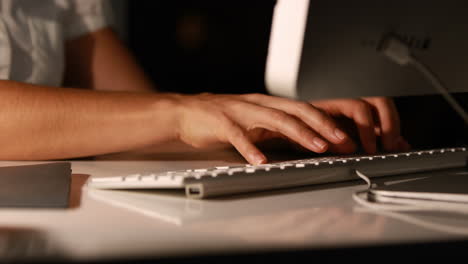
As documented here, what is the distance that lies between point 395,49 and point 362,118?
0.21m

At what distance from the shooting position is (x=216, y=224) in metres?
0.43

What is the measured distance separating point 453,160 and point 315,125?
0.20m

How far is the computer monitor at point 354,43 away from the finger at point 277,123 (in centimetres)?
8

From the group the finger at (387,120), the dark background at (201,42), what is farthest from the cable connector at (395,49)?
the dark background at (201,42)

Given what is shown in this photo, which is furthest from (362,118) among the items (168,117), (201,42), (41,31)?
(201,42)

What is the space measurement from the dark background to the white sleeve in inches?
23.5

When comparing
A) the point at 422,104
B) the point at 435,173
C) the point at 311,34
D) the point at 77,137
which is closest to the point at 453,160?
the point at 435,173

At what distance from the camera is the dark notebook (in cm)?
47

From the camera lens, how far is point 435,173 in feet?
2.24

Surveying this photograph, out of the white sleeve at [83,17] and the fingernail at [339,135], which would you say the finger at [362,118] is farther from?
the white sleeve at [83,17]

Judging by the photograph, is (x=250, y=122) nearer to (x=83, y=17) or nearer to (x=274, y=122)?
(x=274, y=122)

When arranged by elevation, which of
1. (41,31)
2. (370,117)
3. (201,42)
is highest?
(201,42)

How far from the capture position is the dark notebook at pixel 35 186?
469 mm

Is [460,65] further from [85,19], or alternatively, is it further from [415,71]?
[85,19]
